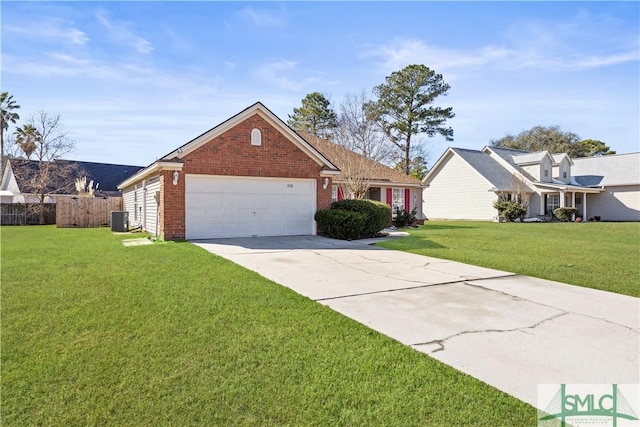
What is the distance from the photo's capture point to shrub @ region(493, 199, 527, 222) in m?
27.0

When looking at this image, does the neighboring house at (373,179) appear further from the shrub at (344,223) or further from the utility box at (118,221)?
the utility box at (118,221)

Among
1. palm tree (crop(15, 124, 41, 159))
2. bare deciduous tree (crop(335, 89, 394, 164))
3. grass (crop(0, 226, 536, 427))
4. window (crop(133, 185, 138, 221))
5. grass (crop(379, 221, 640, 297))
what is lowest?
grass (crop(0, 226, 536, 427))

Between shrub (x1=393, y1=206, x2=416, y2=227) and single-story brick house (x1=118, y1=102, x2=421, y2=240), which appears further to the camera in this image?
shrub (x1=393, y1=206, x2=416, y2=227)

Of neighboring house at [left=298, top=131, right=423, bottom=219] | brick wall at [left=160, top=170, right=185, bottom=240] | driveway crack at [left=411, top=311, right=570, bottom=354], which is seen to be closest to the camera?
driveway crack at [left=411, top=311, right=570, bottom=354]

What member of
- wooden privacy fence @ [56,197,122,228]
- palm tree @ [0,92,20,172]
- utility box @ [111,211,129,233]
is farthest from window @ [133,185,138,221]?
palm tree @ [0,92,20,172]

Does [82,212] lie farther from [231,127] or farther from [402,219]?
[402,219]

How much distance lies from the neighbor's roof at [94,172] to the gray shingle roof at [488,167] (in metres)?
30.5

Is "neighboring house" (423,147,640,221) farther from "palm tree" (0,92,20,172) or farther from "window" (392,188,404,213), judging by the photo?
"palm tree" (0,92,20,172)

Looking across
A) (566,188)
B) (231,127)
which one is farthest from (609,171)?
(231,127)

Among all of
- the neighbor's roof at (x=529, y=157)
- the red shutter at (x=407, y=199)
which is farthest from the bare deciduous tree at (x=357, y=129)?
the neighbor's roof at (x=529, y=157)

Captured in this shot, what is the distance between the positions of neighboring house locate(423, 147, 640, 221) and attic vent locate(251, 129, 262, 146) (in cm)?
2074

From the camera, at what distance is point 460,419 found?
8.37ft

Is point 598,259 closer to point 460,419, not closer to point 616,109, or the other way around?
point 460,419

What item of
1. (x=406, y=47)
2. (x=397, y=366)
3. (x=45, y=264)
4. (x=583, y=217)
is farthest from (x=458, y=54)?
(x=583, y=217)
